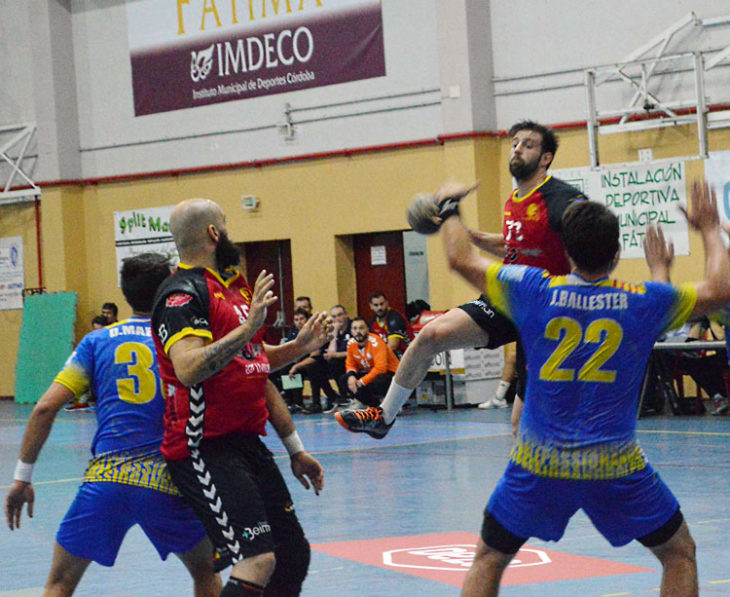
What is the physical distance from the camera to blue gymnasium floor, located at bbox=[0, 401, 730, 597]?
725 centimetres

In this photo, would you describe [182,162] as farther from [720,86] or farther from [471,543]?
[471,543]

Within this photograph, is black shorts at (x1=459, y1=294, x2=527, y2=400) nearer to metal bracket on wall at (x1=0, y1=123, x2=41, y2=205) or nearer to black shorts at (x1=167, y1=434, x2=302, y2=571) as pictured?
black shorts at (x1=167, y1=434, x2=302, y2=571)

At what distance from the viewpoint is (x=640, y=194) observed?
18344 mm

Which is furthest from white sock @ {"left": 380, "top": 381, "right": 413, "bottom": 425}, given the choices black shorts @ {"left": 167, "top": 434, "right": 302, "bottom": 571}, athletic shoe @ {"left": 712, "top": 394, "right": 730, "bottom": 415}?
athletic shoe @ {"left": 712, "top": 394, "right": 730, "bottom": 415}

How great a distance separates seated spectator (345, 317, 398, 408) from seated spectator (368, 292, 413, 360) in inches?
8.9

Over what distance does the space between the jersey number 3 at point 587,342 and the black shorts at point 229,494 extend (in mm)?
1220

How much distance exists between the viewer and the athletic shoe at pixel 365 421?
22.0 feet

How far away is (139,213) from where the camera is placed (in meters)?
24.4

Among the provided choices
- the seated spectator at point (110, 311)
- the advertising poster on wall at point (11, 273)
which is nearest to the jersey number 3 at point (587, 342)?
the seated spectator at point (110, 311)

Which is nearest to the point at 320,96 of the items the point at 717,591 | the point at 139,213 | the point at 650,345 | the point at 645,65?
the point at 139,213

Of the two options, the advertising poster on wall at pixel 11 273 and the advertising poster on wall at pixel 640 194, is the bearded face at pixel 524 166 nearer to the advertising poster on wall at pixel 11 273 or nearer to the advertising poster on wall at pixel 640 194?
the advertising poster on wall at pixel 640 194

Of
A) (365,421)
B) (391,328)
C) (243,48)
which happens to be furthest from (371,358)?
(365,421)

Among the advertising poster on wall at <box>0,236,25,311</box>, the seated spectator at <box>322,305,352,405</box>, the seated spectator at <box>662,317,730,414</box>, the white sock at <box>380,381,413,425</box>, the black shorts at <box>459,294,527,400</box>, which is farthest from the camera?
the advertising poster on wall at <box>0,236,25,311</box>

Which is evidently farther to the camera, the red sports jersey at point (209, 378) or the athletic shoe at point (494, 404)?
the athletic shoe at point (494, 404)
